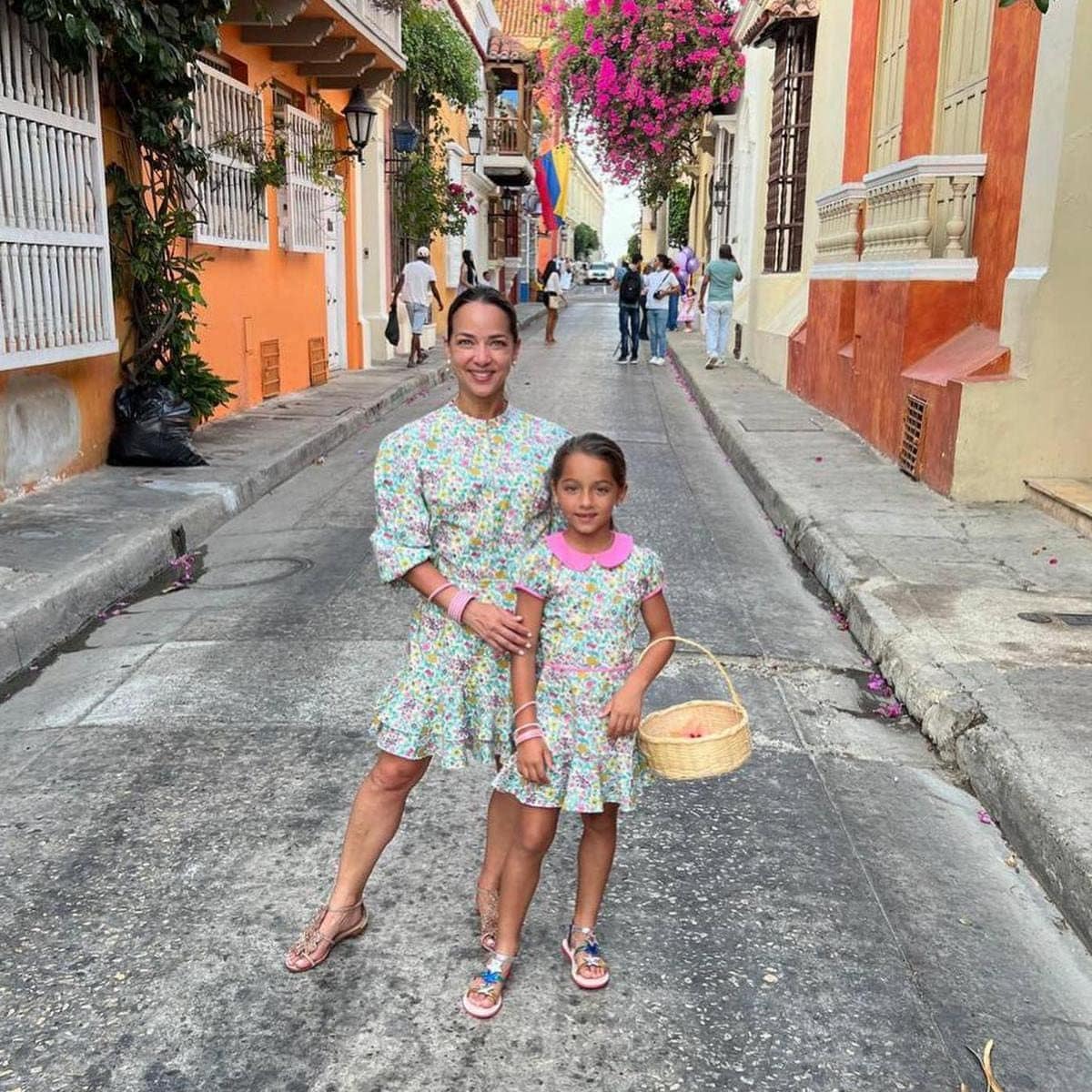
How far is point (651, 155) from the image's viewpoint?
28047 mm

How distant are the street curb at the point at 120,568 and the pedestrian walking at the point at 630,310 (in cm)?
1059

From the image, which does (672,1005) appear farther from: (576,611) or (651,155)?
(651,155)

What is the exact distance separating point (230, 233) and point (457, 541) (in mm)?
9264

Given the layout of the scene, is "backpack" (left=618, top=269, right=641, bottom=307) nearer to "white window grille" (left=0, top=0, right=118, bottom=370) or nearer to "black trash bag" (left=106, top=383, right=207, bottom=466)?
"black trash bag" (left=106, top=383, right=207, bottom=466)

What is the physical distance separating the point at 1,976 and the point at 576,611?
1646 millimetres

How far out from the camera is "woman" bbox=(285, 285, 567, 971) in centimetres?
256

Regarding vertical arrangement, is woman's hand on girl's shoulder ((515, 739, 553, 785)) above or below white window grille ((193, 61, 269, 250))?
below

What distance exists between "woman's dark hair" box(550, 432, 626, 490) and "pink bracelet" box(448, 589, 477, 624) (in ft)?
1.04

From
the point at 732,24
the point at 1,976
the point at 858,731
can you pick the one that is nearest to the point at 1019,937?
the point at 858,731

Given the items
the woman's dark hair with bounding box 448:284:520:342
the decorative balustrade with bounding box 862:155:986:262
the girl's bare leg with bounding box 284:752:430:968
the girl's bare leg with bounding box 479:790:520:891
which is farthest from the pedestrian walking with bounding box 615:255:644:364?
the girl's bare leg with bounding box 284:752:430:968

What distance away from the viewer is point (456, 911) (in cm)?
306

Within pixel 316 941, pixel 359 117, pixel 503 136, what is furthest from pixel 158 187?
pixel 503 136

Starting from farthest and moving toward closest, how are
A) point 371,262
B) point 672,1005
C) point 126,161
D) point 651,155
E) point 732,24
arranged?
point 651,155 → point 732,24 → point 371,262 → point 126,161 → point 672,1005

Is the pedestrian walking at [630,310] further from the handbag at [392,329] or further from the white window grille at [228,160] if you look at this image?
the white window grille at [228,160]
